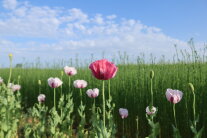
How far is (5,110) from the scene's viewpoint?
2.91 meters

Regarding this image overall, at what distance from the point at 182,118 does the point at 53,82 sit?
1767 mm

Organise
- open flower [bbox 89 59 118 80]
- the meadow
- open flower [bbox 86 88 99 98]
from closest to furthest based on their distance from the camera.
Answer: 1. open flower [bbox 89 59 118 80]
2. open flower [bbox 86 88 99 98]
3. the meadow

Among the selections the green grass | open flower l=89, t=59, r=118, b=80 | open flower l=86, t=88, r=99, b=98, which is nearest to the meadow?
the green grass

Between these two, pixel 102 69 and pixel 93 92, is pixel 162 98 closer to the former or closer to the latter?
pixel 93 92

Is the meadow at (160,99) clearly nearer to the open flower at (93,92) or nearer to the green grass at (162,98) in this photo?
the green grass at (162,98)

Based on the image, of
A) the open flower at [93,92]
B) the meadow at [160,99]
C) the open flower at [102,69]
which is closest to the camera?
the open flower at [102,69]

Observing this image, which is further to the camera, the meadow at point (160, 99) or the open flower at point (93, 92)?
the meadow at point (160, 99)

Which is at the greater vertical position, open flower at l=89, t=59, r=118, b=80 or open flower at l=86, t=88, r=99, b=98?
open flower at l=89, t=59, r=118, b=80

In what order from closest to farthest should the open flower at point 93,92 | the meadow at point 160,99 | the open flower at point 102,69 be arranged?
the open flower at point 102,69 < the open flower at point 93,92 < the meadow at point 160,99

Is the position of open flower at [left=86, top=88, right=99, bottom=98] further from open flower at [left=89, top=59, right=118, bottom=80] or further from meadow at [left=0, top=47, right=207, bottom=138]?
open flower at [left=89, top=59, right=118, bottom=80]

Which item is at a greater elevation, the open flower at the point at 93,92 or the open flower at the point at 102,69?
the open flower at the point at 102,69

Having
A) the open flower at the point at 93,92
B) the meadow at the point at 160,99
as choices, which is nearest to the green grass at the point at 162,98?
the meadow at the point at 160,99

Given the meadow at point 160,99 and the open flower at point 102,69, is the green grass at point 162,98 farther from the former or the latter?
the open flower at point 102,69

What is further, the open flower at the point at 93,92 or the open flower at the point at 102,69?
the open flower at the point at 93,92
